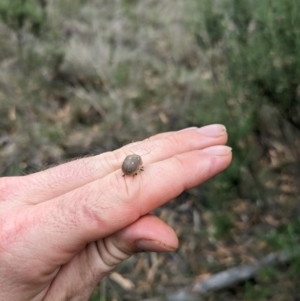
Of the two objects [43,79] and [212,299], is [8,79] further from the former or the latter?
[212,299]

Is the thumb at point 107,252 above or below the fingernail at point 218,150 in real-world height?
below

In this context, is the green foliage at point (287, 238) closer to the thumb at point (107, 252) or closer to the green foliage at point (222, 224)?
the green foliage at point (222, 224)

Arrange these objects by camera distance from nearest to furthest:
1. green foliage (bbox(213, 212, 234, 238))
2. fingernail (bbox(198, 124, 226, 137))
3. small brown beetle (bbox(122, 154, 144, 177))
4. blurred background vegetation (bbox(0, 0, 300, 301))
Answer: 1. small brown beetle (bbox(122, 154, 144, 177))
2. fingernail (bbox(198, 124, 226, 137))
3. blurred background vegetation (bbox(0, 0, 300, 301))
4. green foliage (bbox(213, 212, 234, 238))

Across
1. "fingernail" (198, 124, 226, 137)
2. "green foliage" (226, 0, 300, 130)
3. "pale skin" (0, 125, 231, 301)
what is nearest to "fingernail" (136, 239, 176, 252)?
"pale skin" (0, 125, 231, 301)

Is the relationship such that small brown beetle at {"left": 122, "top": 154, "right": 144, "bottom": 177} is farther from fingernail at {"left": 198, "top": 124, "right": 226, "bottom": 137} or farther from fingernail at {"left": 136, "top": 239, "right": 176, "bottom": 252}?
fingernail at {"left": 198, "top": 124, "right": 226, "bottom": 137}

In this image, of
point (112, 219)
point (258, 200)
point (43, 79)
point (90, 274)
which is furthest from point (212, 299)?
point (43, 79)

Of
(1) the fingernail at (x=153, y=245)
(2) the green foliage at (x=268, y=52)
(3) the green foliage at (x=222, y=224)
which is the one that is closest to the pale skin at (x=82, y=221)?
(1) the fingernail at (x=153, y=245)

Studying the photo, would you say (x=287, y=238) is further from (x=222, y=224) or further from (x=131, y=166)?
(x=131, y=166)
